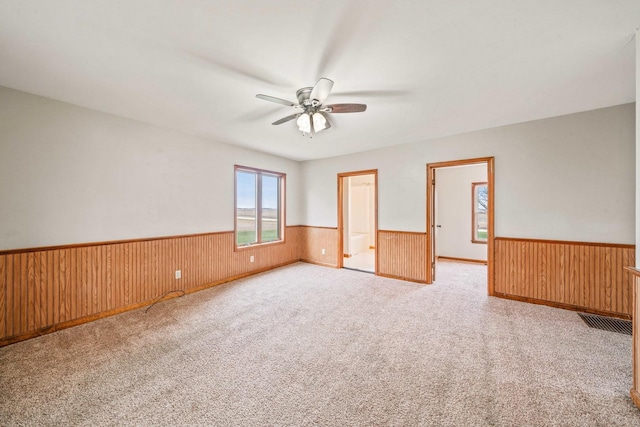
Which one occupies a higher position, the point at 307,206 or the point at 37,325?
the point at 307,206

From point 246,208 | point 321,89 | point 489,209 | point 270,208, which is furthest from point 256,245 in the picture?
point 489,209

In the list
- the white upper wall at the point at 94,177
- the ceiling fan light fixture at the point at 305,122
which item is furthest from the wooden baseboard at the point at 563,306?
the white upper wall at the point at 94,177

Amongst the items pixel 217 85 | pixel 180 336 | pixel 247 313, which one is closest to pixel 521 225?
pixel 247 313

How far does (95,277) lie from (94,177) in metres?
1.21

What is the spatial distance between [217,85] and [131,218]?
219 cm

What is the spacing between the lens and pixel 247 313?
9.91ft

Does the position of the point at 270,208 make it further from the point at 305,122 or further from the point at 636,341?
the point at 636,341

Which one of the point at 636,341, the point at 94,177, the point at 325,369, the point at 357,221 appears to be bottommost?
the point at 325,369

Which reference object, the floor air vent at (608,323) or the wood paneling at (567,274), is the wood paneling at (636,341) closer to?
the floor air vent at (608,323)

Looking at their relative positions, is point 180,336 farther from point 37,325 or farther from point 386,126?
point 386,126

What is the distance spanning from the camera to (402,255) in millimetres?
4453

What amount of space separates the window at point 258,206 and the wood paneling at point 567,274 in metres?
4.14

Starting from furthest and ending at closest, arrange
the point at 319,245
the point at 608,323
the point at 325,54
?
the point at 319,245 < the point at 608,323 < the point at 325,54

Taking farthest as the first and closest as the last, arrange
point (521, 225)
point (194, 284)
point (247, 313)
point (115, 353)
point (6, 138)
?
point (194, 284)
point (521, 225)
point (247, 313)
point (6, 138)
point (115, 353)
